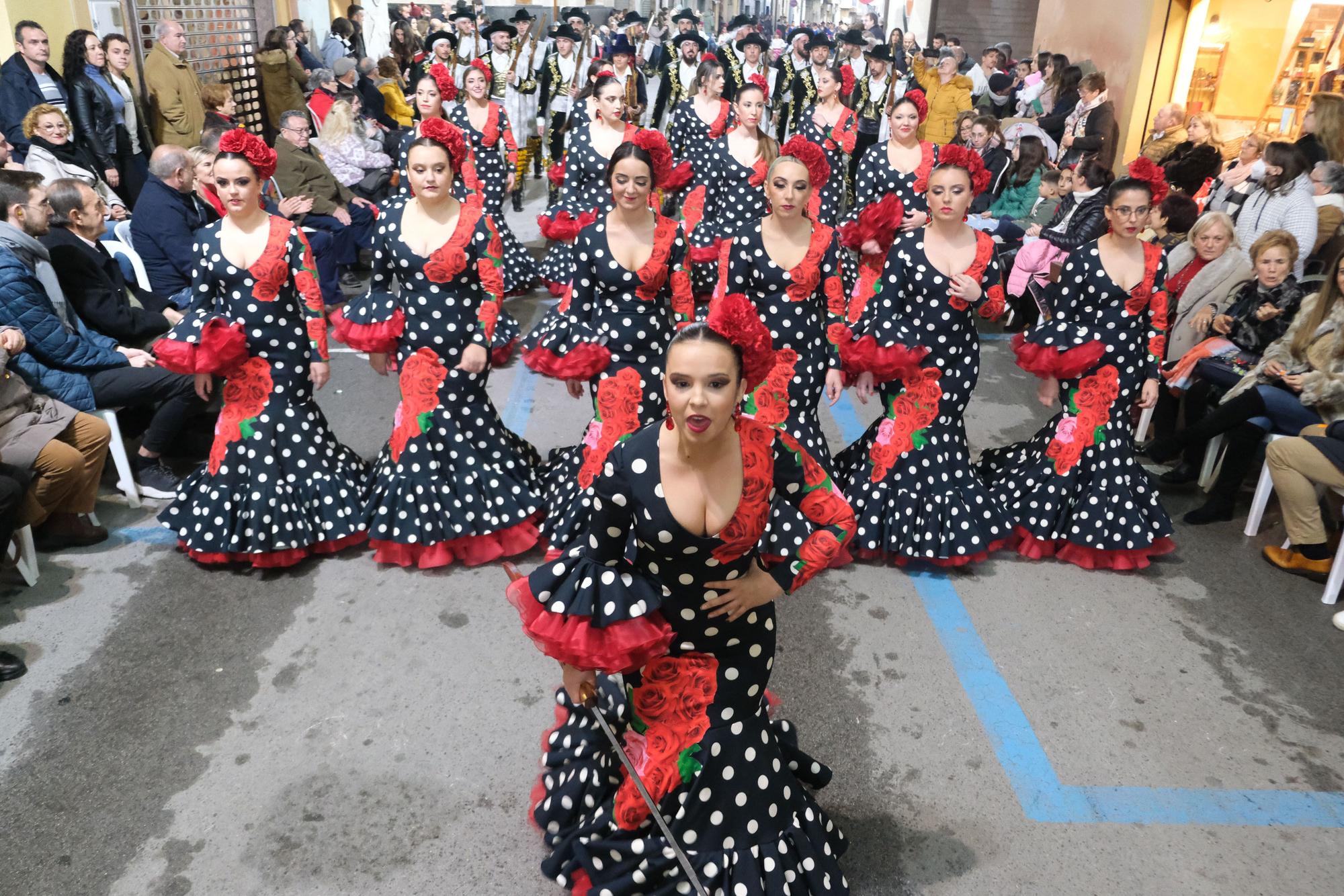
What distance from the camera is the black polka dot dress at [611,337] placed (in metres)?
5.12

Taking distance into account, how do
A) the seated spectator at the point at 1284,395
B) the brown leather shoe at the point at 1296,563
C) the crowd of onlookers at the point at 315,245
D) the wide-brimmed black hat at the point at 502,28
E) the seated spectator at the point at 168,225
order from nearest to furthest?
the crowd of onlookers at the point at 315,245 → the brown leather shoe at the point at 1296,563 → the seated spectator at the point at 1284,395 → the seated spectator at the point at 168,225 → the wide-brimmed black hat at the point at 502,28

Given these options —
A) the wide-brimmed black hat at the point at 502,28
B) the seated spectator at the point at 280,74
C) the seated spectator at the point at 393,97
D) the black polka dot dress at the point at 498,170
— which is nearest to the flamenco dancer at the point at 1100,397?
the black polka dot dress at the point at 498,170

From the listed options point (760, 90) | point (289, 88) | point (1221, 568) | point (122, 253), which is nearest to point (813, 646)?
Result: point (1221, 568)

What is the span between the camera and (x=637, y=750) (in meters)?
3.16

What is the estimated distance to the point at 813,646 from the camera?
4688 mm

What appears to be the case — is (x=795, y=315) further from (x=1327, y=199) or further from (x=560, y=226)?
(x=1327, y=199)

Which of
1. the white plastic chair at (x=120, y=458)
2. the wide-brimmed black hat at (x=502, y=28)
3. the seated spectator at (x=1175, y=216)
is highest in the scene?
the wide-brimmed black hat at (x=502, y=28)

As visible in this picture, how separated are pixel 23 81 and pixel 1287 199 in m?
10.1

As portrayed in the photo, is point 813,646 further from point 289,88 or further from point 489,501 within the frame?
point 289,88

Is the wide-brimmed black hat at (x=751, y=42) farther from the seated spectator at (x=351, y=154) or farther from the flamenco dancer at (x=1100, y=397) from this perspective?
the flamenco dancer at (x=1100, y=397)

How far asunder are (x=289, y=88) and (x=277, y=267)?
9993 mm

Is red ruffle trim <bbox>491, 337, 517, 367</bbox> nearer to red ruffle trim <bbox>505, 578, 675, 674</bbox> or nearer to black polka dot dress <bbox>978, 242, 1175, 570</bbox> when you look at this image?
black polka dot dress <bbox>978, 242, 1175, 570</bbox>

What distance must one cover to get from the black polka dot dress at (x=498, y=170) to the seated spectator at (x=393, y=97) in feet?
14.1

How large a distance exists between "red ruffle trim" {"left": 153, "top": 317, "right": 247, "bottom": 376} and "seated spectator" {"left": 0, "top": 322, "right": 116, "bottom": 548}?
2.39 ft
